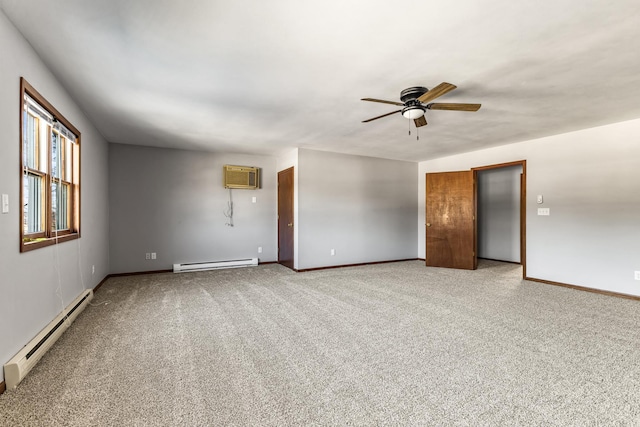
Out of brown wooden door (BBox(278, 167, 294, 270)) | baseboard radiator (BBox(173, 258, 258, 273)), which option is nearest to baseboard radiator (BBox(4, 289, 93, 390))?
baseboard radiator (BBox(173, 258, 258, 273))

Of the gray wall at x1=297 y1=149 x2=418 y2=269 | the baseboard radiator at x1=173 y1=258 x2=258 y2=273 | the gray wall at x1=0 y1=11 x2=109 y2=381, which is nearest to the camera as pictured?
the gray wall at x1=0 y1=11 x2=109 y2=381

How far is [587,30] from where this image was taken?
6.33 feet

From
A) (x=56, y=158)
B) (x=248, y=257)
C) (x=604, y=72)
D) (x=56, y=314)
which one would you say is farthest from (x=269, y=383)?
(x=248, y=257)

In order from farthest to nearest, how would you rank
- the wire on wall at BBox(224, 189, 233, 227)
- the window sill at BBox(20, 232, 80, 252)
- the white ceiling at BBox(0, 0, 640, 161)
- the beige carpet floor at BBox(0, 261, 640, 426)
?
the wire on wall at BBox(224, 189, 233, 227) → the window sill at BBox(20, 232, 80, 252) → the white ceiling at BBox(0, 0, 640, 161) → the beige carpet floor at BBox(0, 261, 640, 426)

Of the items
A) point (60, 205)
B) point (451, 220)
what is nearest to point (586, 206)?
point (451, 220)

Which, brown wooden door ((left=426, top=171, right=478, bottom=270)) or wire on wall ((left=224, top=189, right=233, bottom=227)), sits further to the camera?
wire on wall ((left=224, top=189, right=233, bottom=227))

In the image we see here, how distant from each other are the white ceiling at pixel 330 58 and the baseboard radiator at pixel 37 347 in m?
2.20

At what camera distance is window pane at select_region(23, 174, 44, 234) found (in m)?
2.39

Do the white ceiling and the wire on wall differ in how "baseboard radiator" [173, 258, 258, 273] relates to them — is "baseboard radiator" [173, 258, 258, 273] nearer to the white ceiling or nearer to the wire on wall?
the wire on wall

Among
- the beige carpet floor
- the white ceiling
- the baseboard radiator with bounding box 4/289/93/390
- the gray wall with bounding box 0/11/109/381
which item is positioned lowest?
the beige carpet floor

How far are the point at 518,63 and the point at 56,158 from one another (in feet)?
14.2

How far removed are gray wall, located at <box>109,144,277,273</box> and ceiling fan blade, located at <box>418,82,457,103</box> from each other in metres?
4.18

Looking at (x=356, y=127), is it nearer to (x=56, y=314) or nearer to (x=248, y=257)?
(x=248, y=257)

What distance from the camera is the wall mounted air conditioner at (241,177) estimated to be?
5.71 meters
